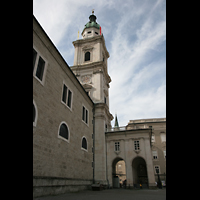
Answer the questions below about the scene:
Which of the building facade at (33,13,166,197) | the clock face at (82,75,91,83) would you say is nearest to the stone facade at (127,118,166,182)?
the building facade at (33,13,166,197)

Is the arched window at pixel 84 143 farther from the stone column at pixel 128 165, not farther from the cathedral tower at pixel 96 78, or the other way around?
the stone column at pixel 128 165

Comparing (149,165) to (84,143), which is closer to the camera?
(84,143)

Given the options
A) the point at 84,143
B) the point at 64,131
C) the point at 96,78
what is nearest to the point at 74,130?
the point at 64,131

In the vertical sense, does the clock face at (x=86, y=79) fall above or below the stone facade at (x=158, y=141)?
above

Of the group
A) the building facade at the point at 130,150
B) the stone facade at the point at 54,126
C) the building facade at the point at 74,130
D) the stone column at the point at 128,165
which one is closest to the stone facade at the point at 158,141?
the building facade at the point at 74,130

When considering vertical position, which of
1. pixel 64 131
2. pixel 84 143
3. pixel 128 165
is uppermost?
pixel 64 131

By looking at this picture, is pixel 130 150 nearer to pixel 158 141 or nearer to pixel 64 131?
pixel 64 131

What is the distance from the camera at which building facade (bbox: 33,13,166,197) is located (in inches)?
478

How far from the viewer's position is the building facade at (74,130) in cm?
1215

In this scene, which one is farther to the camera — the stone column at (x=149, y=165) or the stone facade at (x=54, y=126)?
the stone column at (x=149, y=165)

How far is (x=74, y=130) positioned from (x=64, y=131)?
7.33 ft

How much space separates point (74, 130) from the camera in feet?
59.4
